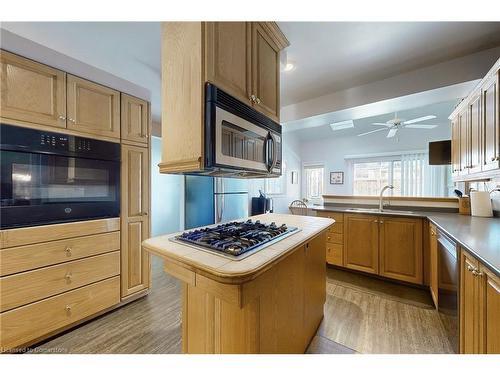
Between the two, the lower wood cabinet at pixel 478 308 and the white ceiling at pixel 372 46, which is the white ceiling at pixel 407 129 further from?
the lower wood cabinet at pixel 478 308

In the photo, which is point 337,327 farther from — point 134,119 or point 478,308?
point 134,119

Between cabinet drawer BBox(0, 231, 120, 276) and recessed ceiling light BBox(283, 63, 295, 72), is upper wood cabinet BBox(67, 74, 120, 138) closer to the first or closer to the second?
cabinet drawer BBox(0, 231, 120, 276)

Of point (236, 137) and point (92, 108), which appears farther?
point (92, 108)

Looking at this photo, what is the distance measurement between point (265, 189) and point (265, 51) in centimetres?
379

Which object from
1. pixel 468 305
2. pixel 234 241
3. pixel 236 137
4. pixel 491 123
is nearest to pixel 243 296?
pixel 234 241

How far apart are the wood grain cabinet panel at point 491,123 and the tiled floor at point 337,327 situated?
56.3 inches

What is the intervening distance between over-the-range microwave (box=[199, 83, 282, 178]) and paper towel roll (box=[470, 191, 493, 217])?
7.73 ft

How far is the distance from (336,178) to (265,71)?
5.28m

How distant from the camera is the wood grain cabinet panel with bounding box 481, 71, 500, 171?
150cm

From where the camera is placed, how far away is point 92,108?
1822mm

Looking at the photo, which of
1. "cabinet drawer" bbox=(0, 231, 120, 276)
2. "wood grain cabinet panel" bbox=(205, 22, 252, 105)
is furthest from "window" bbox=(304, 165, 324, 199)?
"cabinet drawer" bbox=(0, 231, 120, 276)

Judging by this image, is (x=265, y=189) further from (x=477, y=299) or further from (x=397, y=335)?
(x=477, y=299)
